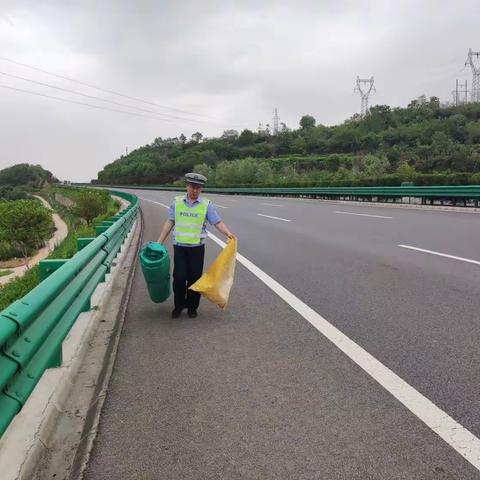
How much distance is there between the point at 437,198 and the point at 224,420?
22397 millimetres

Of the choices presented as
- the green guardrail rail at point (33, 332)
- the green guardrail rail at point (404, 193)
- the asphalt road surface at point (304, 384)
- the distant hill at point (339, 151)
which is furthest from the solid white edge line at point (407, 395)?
the distant hill at point (339, 151)

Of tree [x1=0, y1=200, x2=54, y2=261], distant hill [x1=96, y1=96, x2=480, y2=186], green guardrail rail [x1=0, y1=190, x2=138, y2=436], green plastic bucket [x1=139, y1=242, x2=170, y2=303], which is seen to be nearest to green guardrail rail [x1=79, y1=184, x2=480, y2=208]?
green plastic bucket [x1=139, y1=242, x2=170, y2=303]

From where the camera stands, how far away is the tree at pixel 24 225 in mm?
59906

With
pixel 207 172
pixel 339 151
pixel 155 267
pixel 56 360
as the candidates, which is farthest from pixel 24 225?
pixel 339 151

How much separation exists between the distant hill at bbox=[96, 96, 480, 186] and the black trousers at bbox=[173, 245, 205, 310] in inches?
3061

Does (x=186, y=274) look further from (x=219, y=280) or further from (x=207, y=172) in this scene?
(x=207, y=172)

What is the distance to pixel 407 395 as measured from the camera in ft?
11.5

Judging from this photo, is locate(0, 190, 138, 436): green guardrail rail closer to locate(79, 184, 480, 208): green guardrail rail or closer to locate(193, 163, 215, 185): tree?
locate(79, 184, 480, 208): green guardrail rail

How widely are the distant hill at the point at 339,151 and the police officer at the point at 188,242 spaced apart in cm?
7772

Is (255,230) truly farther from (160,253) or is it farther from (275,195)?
(275,195)

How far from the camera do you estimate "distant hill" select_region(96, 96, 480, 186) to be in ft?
305

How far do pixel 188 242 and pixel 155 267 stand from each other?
462 mm

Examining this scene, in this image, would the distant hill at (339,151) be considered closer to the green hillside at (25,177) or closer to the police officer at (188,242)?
the green hillside at (25,177)

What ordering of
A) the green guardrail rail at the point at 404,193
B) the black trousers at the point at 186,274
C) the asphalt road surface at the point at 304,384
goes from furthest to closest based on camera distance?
1. the green guardrail rail at the point at 404,193
2. the black trousers at the point at 186,274
3. the asphalt road surface at the point at 304,384
